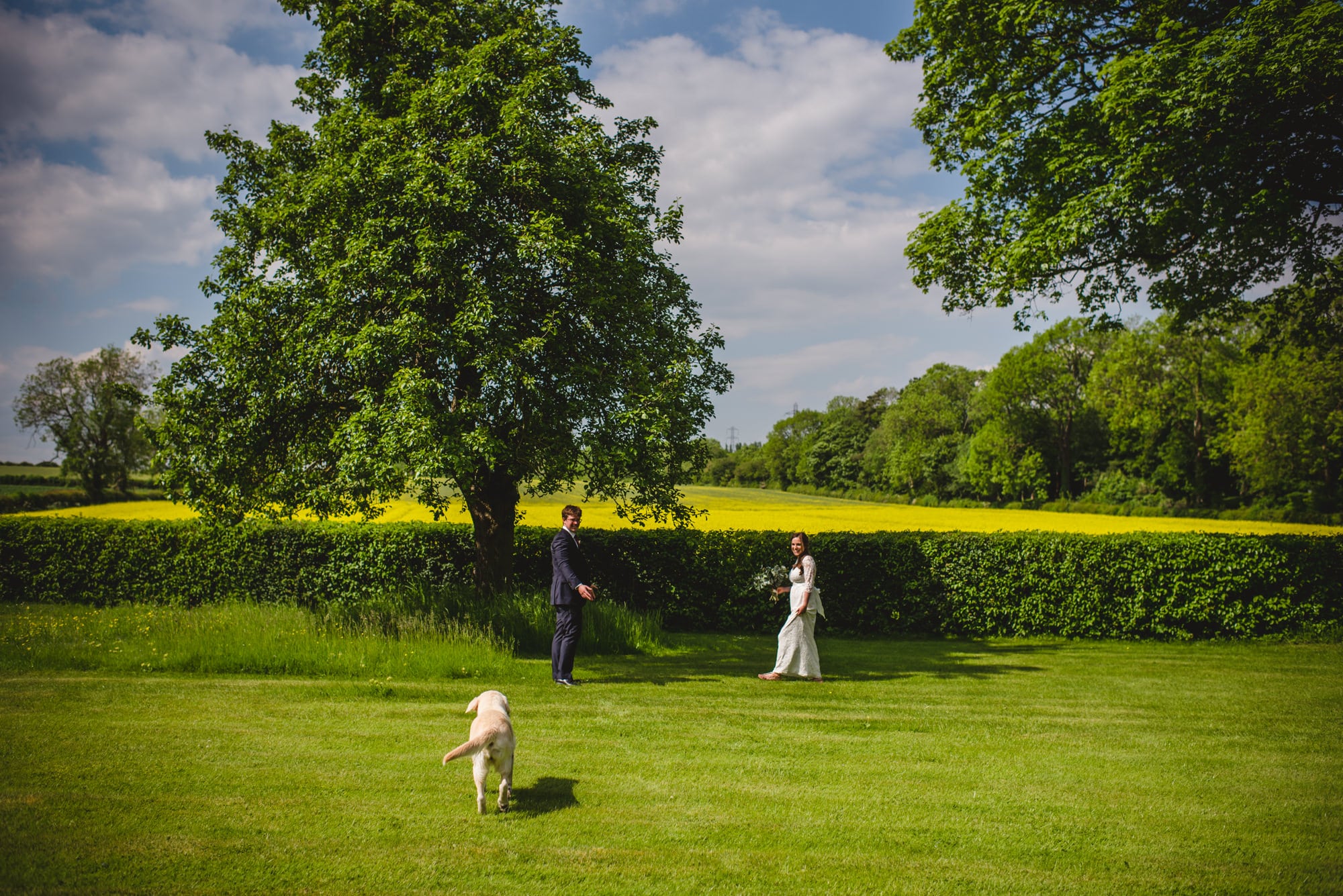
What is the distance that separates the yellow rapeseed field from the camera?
2836 cm

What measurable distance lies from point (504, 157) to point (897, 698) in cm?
1006

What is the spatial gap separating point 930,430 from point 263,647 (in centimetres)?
8102

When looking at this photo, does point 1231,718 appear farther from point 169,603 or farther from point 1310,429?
point 1310,429

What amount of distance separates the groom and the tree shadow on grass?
12.4ft

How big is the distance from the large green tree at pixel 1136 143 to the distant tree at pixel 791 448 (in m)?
83.9

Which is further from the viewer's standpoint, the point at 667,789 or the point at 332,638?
the point at 332,638

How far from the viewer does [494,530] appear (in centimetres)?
1371

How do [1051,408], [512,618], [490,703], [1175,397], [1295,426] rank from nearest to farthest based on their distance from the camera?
1. [490,703]
2. [512,618]
3. [1295,426]
4. [1175,397]
5. [1051,408]

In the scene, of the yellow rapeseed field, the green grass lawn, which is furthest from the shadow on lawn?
the yellow rapeseed field

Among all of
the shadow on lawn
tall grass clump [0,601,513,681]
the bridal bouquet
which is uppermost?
the bridal bouquet

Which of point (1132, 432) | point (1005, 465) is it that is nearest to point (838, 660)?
point (1132, 432)

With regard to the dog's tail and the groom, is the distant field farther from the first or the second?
the dog's tail

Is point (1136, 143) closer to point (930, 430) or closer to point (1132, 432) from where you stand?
point (1132, 432)

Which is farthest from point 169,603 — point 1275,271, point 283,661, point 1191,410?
point 1191,410
